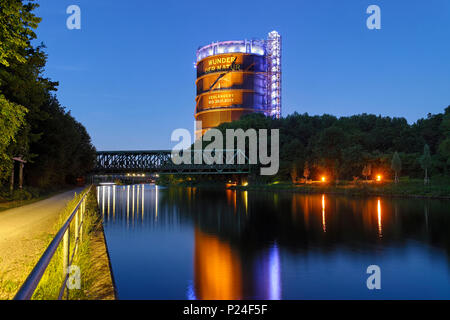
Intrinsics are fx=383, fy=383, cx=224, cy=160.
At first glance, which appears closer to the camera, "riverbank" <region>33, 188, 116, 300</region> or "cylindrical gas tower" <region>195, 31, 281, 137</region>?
"riverbank" <region>33, 188, 116, 300</region>

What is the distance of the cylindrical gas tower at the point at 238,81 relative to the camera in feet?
433

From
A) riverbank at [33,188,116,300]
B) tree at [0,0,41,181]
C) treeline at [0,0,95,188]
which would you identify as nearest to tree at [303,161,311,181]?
treeline at [0,0,95,188]

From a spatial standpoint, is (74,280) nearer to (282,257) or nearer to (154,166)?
(282,257)

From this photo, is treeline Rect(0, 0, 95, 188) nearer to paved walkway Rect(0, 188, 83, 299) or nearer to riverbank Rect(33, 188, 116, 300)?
paved walkway Rect(0, 188, 83, 299)

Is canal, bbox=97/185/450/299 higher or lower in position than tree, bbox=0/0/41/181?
lower

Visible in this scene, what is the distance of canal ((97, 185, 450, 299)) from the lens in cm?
1246

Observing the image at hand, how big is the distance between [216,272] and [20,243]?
272 inches

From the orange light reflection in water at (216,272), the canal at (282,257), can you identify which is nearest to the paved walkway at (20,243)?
the canal at (282,257)

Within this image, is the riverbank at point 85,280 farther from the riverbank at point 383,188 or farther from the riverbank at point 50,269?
the riverbank at point 383,188

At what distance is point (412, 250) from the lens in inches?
732

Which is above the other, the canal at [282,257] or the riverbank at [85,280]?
the riverbank at [85,280]

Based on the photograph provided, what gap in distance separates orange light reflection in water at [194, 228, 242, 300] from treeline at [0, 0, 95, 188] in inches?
374

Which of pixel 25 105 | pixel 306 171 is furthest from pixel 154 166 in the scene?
pixel 25 105

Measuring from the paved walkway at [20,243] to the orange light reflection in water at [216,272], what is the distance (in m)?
5.04
